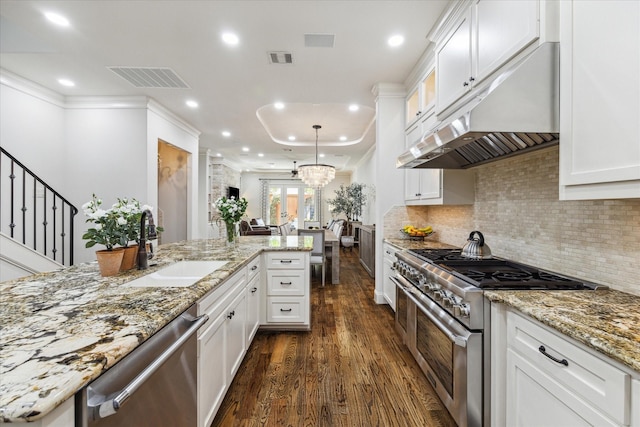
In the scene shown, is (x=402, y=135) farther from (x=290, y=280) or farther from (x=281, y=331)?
(x=281, y=331)

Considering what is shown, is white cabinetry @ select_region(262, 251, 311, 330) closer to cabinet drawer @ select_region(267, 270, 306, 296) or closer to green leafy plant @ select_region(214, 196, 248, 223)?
cabinet drawer @ select_region(267, 270, 306, 296)

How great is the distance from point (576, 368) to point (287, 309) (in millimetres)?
2232

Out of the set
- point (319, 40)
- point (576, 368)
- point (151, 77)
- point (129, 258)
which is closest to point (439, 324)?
point (576, 368)

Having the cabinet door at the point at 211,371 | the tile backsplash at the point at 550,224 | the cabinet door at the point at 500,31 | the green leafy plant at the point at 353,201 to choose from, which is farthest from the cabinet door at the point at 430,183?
the green leafy plant at the point at 353,201

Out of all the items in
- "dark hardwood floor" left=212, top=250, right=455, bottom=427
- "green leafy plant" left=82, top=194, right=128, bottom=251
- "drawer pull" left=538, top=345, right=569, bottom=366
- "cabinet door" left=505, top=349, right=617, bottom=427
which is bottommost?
"dark hardwood floor" left=212, top=250, right=455, bottom=427

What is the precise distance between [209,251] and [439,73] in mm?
2510

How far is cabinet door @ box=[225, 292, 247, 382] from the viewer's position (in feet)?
5.81

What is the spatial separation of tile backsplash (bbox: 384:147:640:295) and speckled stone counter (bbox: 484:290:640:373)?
18cm

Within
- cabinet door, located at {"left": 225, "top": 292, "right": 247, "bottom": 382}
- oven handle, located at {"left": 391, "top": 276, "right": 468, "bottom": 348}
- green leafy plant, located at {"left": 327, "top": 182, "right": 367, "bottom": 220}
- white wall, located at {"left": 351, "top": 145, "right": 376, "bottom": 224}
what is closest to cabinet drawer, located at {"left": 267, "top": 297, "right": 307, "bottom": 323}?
cabinet door, located at {"left": 225, "top": 292, "right": 247, "bottom": 382}

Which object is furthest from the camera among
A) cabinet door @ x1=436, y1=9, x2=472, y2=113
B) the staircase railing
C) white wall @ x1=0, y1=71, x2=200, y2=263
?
white wall @ x1=0, y1=71, x2=200, y2=263

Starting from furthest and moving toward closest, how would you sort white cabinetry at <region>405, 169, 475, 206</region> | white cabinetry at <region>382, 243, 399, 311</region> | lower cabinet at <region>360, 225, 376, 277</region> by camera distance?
1. lower cabinet at <region>360, 225, 376, 277</region>
2. white cabinetry at <region>382, 243, 399, 311</region>
3. white cabinetry at <region>405, 169, 475, 206</region>

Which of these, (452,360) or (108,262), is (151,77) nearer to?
(108,262)

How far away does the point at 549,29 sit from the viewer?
1.26 meters

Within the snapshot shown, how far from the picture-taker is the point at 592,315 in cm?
102
